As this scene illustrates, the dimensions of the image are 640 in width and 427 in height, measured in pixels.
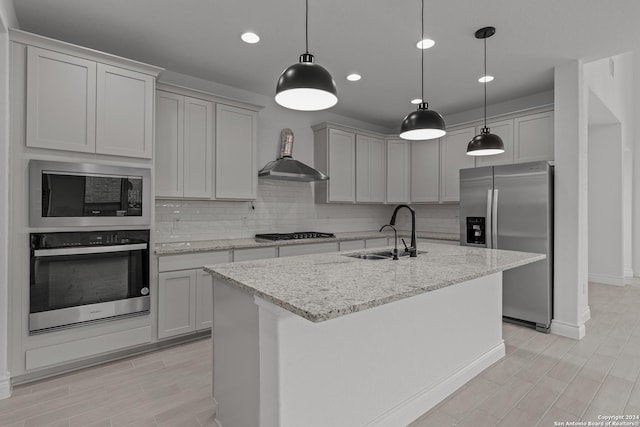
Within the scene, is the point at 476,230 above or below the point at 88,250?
above

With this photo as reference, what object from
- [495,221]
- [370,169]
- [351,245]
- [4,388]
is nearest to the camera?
[4,388]

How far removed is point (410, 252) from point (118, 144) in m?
2.54

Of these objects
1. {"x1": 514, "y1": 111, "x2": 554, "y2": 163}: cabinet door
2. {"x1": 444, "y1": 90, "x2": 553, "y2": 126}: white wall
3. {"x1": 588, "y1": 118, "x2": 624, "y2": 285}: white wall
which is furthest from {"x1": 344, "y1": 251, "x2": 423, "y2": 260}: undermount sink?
{"x1": 588, "y1": 118, "x2": 624, "y2": 285}: white wall

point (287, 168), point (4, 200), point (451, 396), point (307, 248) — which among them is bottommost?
point (451, 396)

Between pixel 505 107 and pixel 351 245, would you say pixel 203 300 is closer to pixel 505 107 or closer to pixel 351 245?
pixel 351 245

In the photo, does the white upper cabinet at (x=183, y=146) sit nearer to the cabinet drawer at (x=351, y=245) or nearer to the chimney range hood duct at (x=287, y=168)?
the chimney range hood duct at (x=287, y=168)

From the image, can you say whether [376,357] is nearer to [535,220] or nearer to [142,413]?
[142,413]

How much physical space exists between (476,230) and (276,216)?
8.31 ft

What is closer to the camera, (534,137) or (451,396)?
(451,396)

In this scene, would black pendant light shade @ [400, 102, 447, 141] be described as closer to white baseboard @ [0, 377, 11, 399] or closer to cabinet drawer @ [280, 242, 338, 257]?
cabinet drawer @ [280, 242, 338, 257]

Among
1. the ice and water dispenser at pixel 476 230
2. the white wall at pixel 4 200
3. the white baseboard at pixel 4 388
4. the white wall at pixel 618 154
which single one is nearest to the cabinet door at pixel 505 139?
the ice and water dispenser at pixel 476 230

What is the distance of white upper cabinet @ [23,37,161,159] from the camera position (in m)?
2.43

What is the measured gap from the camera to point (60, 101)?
8.28 ft

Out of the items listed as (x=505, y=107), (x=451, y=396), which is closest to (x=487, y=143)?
(x=451, y=396)
